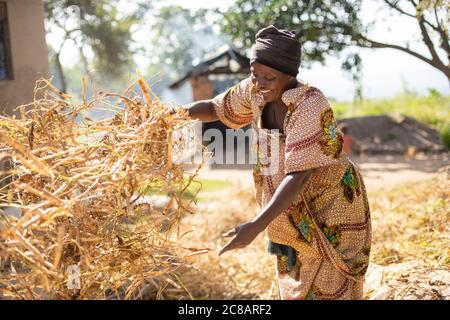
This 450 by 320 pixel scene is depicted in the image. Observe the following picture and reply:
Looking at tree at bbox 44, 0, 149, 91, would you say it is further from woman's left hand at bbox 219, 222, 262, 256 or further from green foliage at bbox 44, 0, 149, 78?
woman's left hand at bbox 219, 222, 262, 256

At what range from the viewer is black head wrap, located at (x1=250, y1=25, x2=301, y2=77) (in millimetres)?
2441

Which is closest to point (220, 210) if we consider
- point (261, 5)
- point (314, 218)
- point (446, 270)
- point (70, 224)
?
point (446, 270)

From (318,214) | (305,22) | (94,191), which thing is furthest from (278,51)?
(305,22)

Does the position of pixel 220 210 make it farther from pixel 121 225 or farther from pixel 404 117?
pixel 404 117

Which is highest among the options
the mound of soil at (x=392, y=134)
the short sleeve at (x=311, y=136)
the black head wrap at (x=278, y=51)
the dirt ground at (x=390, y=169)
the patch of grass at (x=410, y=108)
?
the black head wrap at (x=278, y=51)

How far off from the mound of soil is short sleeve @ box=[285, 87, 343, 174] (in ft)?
44.9

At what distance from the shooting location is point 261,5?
1362cm

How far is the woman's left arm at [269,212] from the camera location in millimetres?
2150

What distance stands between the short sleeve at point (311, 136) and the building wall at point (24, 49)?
3846 mm

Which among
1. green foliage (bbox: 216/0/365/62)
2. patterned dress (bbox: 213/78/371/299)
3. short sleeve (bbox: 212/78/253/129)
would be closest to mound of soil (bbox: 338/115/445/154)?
green foliage (bbox: 216/0/365/62)

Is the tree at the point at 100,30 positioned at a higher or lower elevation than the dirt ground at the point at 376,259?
higher

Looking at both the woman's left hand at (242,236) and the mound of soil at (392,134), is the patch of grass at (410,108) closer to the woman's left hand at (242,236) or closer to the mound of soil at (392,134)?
the mound of soil at (392,134)

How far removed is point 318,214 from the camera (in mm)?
2615

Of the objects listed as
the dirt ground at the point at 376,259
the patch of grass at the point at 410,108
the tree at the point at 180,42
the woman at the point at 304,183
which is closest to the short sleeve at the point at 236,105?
the woman at the point at 304,183
